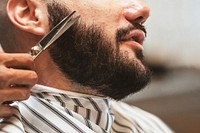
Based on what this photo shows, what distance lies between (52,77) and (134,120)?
0.31 meters

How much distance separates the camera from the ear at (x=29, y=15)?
921 mm

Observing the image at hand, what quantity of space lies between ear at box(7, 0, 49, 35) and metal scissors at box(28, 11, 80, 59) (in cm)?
9

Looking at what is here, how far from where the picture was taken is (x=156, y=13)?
70.2 inches

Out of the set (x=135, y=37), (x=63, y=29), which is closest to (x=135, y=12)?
(x=135, y=37)

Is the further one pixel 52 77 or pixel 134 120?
pixel 134 120

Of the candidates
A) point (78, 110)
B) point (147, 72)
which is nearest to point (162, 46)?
point (147, 72)

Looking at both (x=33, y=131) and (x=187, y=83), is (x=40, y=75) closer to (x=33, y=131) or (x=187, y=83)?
(x=33, y=131)

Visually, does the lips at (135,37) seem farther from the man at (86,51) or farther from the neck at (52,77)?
the neck at (52,77)

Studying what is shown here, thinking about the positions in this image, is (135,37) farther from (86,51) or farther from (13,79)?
(13,79)

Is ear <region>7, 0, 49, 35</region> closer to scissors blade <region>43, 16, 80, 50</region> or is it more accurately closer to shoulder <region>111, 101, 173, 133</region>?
scissors blade <region>43, 16, 80, 50</region>

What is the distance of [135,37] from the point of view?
0.94 meters

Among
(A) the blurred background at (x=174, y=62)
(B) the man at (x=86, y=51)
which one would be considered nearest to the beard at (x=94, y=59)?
(B) the man at (x=86, y=51)

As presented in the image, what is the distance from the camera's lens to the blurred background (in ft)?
5.77

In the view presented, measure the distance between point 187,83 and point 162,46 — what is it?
0.22 meters
